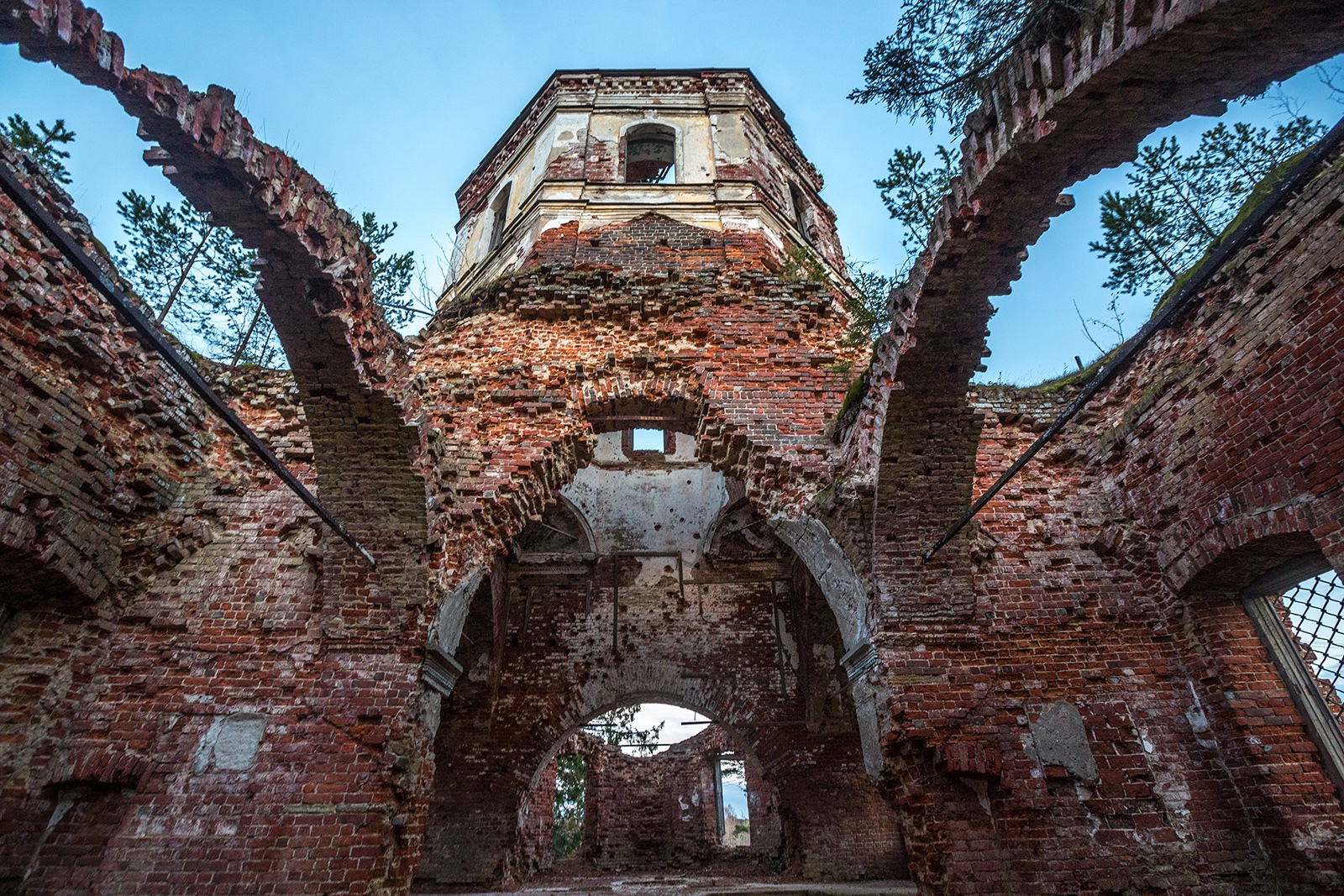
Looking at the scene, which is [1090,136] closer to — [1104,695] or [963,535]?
[963,535]

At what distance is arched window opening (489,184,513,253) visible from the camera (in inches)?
540

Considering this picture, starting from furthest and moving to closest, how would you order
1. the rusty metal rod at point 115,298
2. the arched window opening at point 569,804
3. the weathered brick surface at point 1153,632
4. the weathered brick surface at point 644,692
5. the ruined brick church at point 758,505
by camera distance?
1. the arched window opening at point 569,804
2. the weathered brick surface at point 644,692
3. the weathered brick surface at point 1153,632
4. the ruined brick church at point 758,505
5. the rusty metal rod at point 115,298

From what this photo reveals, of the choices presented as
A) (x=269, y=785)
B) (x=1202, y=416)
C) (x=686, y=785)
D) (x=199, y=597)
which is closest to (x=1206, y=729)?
(x=1202, y=416)

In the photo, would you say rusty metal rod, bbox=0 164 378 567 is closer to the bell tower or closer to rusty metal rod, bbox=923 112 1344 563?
rusty metal rod, bbox=923 112 1344 563

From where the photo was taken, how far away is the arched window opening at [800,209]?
13.8 meters

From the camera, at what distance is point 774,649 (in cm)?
1056

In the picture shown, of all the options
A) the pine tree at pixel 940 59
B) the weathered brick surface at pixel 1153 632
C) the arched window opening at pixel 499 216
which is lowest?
the weathered brick surface at pixel 1153 632

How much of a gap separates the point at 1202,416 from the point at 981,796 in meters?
3.62

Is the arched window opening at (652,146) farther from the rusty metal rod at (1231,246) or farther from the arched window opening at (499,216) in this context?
the rusty metal rod at (1231,246)

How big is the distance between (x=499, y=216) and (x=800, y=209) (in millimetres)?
6400

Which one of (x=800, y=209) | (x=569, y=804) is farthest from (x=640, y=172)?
(x=569, y=804)

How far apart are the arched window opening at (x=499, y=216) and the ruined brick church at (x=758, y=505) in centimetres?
645

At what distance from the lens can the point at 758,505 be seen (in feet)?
21.7

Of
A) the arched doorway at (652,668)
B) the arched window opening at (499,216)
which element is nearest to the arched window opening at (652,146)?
the arched window opening at (499,216)
